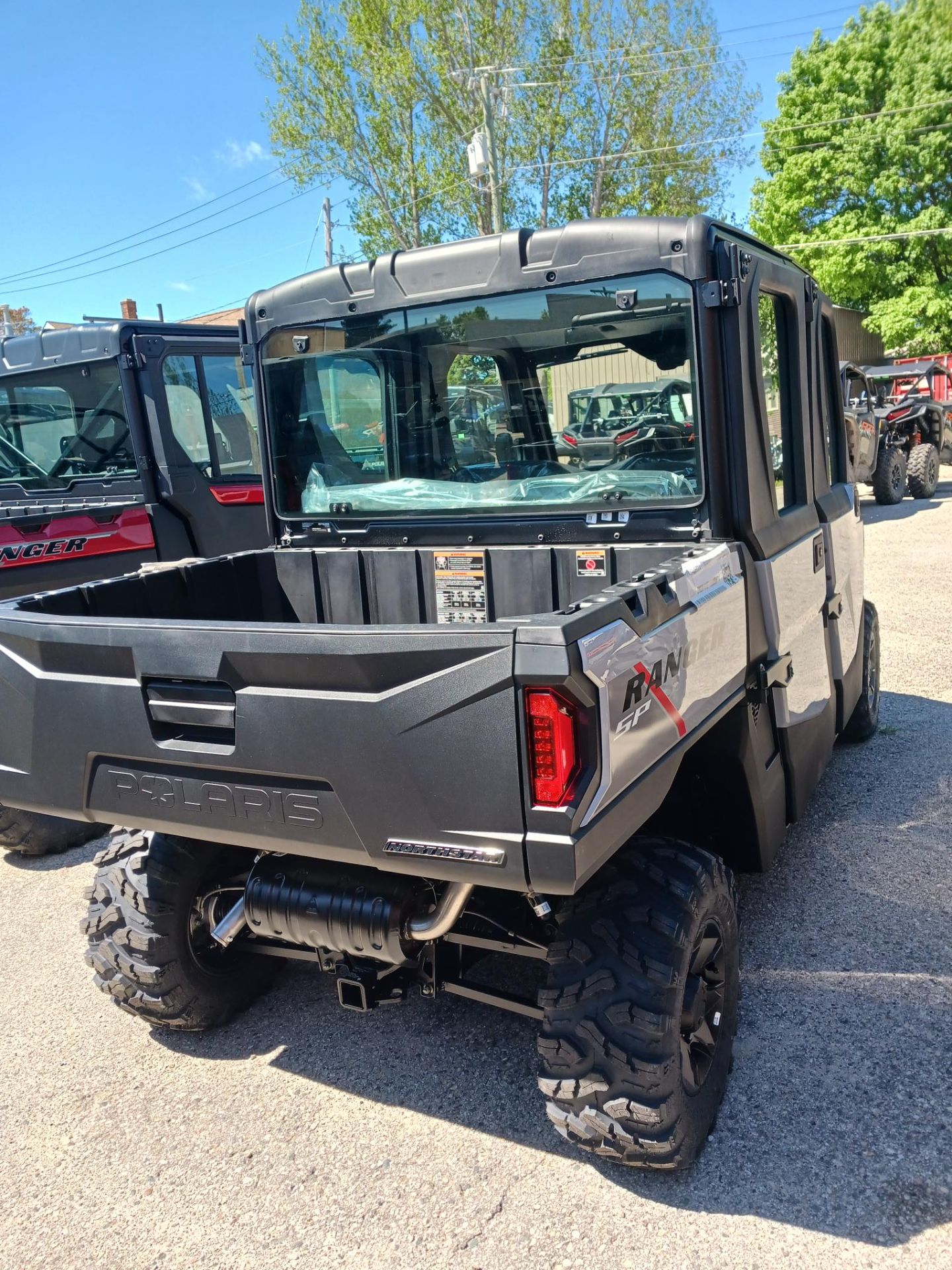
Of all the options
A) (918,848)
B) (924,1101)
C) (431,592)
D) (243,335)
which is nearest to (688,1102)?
(924,1101)

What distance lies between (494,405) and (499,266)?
1.66 ft

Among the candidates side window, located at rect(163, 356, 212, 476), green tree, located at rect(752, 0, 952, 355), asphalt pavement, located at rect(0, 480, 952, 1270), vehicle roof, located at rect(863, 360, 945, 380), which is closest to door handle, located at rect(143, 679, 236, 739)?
asphalt pavement, located at rect(0, 480, 952, 1270)

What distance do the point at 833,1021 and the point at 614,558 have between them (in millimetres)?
1535

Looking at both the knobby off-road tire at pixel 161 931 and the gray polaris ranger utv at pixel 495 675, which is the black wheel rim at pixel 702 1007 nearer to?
the gray polaris ranger utv at pixel 495 675

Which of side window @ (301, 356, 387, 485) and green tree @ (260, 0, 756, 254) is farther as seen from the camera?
green tree @ (260, 0, 756, 254)

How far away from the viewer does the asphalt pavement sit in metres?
2.29

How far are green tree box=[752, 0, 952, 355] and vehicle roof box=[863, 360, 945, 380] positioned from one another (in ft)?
34.5

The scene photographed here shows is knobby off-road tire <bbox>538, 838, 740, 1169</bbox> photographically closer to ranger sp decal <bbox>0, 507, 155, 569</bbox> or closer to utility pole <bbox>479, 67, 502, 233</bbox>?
ranger sp decal <bbox>0, 507, 155, 569</bbox>

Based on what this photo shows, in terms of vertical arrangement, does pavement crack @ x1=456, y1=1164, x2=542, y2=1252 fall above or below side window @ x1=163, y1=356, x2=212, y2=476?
below

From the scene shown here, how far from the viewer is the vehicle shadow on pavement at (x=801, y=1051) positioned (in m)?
2.37

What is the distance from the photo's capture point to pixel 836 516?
4074mm

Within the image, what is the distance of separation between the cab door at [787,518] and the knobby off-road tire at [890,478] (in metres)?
12.2

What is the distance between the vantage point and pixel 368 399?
3541 millimetres

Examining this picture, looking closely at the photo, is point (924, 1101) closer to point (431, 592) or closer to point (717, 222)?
point (431, 592)
